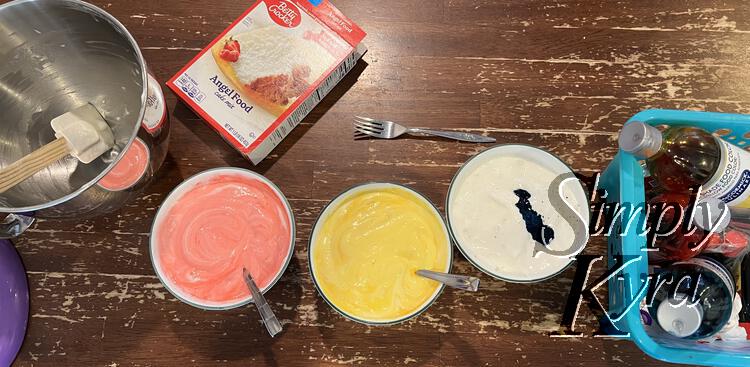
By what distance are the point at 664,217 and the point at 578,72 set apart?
41 cm

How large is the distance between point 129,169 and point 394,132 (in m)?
0.57

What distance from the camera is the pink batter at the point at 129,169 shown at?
0.96m

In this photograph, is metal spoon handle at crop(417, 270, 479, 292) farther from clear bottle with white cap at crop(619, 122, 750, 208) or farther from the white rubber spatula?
the white rubber spatula

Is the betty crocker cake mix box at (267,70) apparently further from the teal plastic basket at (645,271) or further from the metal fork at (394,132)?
the teal plastic basket at (645,271)

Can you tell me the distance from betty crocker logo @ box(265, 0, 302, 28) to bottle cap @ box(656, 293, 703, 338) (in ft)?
3.17

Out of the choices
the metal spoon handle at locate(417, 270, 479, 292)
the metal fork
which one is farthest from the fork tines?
the metal spoon handle at locate(417, 270, 479, 292)

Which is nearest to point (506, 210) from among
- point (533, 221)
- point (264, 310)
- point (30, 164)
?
point (533, 221)

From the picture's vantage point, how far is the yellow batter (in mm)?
974

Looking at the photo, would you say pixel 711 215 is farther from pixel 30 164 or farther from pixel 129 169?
pixel 30 164

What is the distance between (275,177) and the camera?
1.16 meters

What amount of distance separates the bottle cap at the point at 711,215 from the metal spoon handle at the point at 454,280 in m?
0.42

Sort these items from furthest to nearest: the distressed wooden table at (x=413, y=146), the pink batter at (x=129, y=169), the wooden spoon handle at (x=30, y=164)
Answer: the distressed wooden table at (x=413, y=146) < the pink batter at (x=129, y=169) < the wooden spoon handle at (x=30, y=164)

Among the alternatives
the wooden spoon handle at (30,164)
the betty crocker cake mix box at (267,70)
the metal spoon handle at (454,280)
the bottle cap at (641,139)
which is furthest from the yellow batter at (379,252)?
the wooden spoon handle at (30,164)

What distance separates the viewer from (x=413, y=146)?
1.17 m
